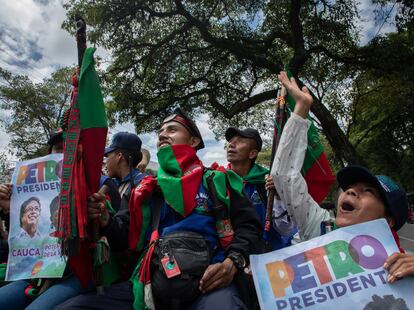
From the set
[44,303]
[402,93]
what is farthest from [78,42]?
[402,93]

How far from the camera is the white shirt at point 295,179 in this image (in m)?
1.75

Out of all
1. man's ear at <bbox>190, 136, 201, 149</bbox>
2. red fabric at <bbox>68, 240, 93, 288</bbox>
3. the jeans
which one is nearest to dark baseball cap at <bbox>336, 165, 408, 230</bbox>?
man's ear at <bbox>190, 136, 201, 149</bbox>

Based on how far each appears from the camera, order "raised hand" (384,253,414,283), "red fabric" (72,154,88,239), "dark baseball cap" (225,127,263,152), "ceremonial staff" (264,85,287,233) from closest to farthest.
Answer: "raised hand" (384,253,414,283), "red fabric" (72,154,88,239), "ceremonial staff" (264,85,287,233), "dark baseball cap" (225,127,263,152)

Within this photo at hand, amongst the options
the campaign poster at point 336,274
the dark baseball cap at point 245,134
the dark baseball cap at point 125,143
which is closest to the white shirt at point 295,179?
the campaign poster at point 336,274

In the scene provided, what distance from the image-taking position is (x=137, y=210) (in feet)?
6.02

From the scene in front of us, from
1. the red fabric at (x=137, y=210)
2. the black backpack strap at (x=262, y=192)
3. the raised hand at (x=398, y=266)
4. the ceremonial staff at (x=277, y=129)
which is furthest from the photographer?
the black backpack strap at (x=262, y=192)

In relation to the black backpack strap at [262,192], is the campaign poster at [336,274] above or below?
below

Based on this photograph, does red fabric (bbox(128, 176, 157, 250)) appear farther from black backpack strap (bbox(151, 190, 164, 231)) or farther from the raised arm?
the raised arm

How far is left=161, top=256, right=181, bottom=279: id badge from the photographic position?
4.93ft

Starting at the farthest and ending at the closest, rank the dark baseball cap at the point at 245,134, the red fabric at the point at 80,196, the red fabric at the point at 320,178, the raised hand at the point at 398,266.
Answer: the dark baseball cap at the point at 245,134 → the red fabric at the point at 320,178 → the red fabric at the point at 80,196 → the raised hand at the point at 398,266

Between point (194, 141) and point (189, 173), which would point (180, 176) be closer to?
point (189, 173)

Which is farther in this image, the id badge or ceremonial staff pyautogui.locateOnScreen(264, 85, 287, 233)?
ceremonial staff pyautogui.locateOnScreen(264, 85, 287, 233)

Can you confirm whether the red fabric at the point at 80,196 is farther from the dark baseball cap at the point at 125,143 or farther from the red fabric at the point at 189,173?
the dark baseball cap at the point at 125,143

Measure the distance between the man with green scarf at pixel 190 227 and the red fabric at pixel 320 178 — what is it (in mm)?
587
